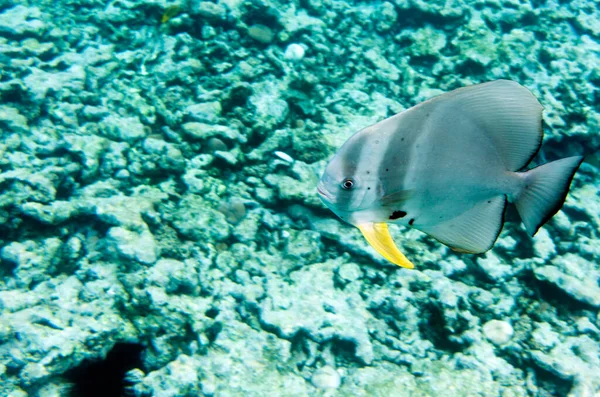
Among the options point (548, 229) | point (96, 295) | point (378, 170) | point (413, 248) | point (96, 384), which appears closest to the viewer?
point (378, 170)

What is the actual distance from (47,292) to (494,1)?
257 inches

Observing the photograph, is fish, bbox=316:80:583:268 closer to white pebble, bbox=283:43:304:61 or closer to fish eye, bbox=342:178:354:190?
fish eye, bbox=342:178:354:190

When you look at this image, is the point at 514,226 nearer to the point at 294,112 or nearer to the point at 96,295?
the point at 294,112

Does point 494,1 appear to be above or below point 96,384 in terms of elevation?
above

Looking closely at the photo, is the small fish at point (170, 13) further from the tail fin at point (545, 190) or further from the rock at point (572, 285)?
the rock at point (572, 285)

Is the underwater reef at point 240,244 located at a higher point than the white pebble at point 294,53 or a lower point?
lower

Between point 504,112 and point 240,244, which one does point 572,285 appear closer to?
point 504,112

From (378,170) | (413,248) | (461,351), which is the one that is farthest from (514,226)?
(378,170)

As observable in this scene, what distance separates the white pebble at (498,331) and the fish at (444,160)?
1.65m

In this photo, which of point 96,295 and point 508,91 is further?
point 96,295

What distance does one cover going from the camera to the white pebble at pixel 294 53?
4.59 metres

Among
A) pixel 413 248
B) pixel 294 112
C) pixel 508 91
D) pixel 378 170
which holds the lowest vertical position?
pixel 413 248

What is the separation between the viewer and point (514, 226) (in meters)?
3.18

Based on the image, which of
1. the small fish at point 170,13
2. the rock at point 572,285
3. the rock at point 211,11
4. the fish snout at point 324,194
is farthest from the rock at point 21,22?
the rock at point 572,285
